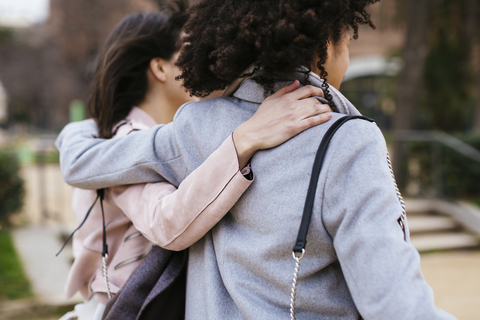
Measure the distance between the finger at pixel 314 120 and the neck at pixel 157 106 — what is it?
103 centimetres

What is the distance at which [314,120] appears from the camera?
43.9 inches

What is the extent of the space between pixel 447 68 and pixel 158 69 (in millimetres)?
11984

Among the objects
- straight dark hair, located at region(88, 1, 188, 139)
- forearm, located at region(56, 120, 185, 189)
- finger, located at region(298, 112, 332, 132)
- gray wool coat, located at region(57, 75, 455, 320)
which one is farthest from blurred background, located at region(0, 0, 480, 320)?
finger, located at region(298, 112, 332, 132)

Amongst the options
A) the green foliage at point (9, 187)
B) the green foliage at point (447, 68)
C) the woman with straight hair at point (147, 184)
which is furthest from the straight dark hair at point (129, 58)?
the green foliage at point (447, 68)

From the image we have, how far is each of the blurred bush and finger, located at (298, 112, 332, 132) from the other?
7946 millimetres

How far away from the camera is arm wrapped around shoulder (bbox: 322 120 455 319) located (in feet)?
3.06

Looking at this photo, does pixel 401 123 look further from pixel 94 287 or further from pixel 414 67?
pixel 94 287

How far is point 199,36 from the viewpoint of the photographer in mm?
1263

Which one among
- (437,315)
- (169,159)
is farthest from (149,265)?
(437,315)

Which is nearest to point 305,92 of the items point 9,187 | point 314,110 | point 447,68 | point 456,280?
point 314,110

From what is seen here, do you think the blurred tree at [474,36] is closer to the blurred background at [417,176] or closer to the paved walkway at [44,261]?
the blurred background at [417,176]

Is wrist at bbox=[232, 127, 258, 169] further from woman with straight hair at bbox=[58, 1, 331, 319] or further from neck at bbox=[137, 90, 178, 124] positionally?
neck at bbox=[137, 90, 178, 124]

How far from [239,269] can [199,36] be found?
683 mm

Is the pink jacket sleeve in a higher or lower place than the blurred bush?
higher
